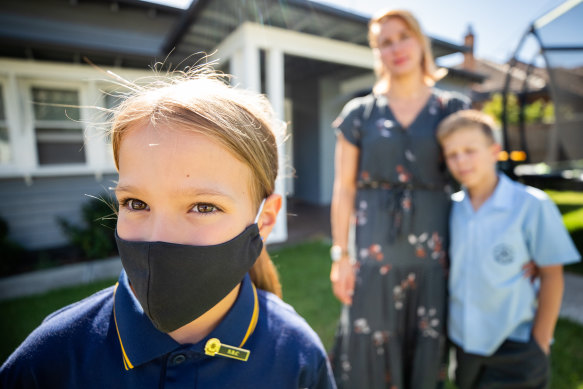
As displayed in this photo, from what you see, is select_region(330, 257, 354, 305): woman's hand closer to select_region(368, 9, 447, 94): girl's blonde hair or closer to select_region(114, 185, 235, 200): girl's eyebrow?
select_region(368, 9, 447, 94): girl's blonde hair

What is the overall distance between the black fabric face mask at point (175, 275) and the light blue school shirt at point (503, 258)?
1282mm

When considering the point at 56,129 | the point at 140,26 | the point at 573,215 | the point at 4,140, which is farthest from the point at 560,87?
the point at 4,140

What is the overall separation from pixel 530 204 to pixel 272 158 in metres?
1.29

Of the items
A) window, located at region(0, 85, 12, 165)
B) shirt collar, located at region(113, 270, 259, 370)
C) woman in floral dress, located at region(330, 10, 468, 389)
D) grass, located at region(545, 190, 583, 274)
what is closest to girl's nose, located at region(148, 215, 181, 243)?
shirt collar, located at region(113, 270, 259, 370)

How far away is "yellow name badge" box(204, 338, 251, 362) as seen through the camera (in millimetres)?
797

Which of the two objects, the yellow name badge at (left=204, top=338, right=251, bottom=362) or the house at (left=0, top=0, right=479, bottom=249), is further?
the house at (left=0, top=0, right=479, bottom=249)

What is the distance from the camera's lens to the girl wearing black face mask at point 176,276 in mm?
737

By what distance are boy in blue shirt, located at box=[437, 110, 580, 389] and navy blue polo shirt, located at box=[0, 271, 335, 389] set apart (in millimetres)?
1037

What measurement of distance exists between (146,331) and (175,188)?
36cm

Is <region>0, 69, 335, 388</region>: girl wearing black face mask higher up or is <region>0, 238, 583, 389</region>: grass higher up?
<region>0, 69, 335, 388</region>: girl wearing black face mask

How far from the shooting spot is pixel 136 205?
784 mm

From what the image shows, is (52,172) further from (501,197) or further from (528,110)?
(528,110)

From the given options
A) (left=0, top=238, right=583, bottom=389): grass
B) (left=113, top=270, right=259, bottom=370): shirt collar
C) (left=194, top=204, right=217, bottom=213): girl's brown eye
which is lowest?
(left=0, top=238, right=583, bottom=389): grass

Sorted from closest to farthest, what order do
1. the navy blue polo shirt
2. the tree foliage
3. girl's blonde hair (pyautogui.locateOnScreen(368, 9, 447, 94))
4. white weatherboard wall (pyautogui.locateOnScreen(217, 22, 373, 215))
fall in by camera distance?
the navy blue polo shirt, girl's blonde hair (pyautogui.locateOnScreen(368, 9, 447, 94)), white weatherboard wall (pyautogui.locateOnScreen(217, 22, 373, 215)), the tree foliage
